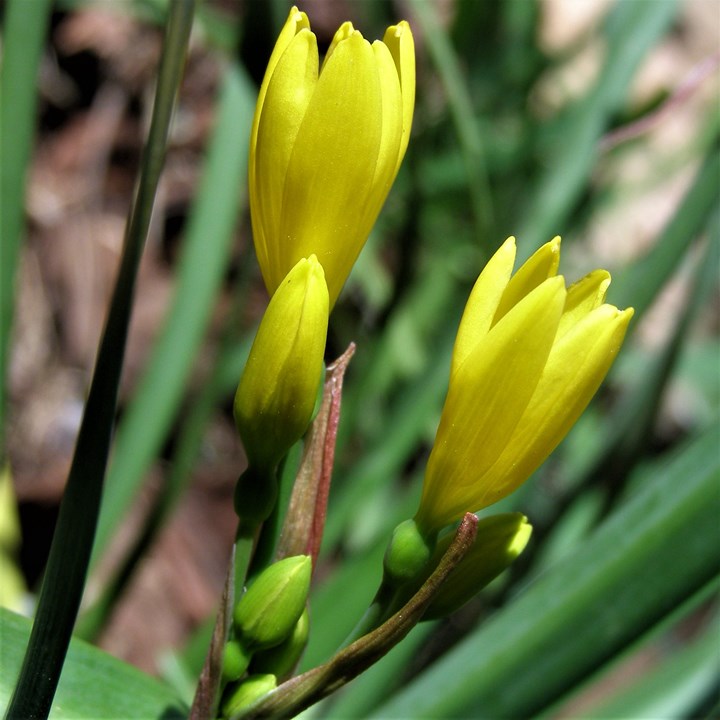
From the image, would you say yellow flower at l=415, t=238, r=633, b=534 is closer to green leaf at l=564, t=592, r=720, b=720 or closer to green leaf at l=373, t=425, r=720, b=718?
green leaf at l=373, t=425, r=720, b=718

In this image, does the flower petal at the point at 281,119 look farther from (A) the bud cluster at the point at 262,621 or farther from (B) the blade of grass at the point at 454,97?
(B) the blade of grass at the point at 454,97

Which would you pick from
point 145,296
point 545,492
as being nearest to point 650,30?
point 545,492

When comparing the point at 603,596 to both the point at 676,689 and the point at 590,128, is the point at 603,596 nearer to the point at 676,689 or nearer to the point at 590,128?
the point at 676,689

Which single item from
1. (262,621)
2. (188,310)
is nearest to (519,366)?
(262,621)

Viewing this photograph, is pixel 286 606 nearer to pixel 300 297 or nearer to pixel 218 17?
pixel 300 297

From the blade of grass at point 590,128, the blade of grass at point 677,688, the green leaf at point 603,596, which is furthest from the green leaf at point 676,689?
the blade of grass at point 590,128

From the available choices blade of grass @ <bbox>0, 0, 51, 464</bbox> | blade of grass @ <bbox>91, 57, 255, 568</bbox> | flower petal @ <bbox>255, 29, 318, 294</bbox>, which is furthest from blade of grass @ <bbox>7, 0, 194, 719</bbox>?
blade of grass @ <bbox>91, 57, 255, 568</bbox>
